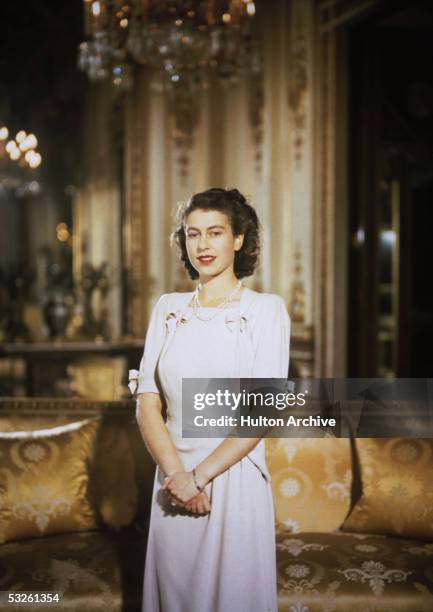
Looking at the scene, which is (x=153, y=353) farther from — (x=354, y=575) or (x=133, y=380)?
(x=354, y=575)

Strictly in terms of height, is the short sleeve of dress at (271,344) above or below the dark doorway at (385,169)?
below

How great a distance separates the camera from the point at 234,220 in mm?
1387

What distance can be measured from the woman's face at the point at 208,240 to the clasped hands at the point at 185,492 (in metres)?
0.41

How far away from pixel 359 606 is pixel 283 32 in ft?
10.5

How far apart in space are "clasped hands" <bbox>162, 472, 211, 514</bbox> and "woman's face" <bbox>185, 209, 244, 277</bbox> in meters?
0.41

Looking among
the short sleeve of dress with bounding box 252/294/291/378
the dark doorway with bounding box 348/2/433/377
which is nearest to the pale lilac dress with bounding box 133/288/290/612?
the short sleeve of dress with bounding box 252/294/291/378

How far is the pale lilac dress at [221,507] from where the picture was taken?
4.30 ft

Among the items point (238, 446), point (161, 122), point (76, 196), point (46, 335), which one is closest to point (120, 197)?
point (161, 122)

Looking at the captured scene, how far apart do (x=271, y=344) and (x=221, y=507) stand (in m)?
0.34

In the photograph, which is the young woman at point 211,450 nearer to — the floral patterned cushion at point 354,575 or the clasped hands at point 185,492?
the clasped hands at point 185,492

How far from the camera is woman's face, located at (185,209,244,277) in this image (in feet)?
4.46

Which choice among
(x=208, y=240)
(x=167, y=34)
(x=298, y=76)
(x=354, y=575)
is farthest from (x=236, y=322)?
(x=298, y=76)

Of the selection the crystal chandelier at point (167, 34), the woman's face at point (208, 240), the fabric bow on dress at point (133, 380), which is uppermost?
the crystal chandelier at point (167, 34)

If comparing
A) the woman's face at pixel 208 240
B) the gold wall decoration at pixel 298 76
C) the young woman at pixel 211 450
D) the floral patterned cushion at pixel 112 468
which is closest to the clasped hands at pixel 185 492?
the young woman at pixel 211 450
